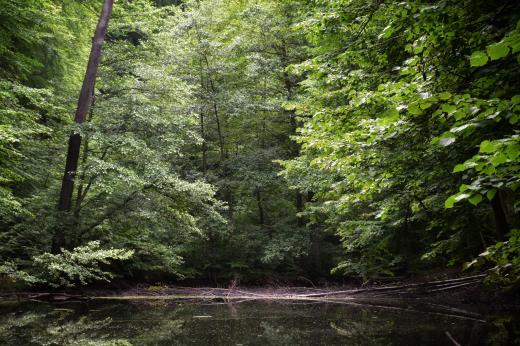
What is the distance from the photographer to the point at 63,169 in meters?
11.3

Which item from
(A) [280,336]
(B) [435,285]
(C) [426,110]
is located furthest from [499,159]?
(B) [435,285]

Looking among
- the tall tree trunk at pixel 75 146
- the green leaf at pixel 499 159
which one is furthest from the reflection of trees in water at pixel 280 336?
the tall tree trunk at pixel 75 146

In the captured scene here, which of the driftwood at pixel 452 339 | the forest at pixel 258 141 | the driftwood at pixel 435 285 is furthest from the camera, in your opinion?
the driftwood at pixel 435 285

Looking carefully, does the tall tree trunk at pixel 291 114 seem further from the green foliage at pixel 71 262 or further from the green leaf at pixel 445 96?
the green leaf at pixel 445 96

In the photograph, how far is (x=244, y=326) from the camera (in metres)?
6.48

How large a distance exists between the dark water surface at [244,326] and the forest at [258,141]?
4.14ft

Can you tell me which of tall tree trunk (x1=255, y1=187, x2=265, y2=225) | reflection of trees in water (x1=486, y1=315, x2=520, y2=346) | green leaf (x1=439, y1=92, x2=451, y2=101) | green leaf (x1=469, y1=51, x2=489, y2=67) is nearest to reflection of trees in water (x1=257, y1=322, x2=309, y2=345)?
reflection of trees in water (x1=486, y1=315, x2=520, y2=346)

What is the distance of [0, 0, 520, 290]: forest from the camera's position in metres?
4.13

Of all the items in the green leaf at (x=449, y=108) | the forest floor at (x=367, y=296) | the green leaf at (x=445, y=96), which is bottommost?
the forest floor at (x=367, y=296)

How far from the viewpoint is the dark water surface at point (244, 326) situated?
5250mm

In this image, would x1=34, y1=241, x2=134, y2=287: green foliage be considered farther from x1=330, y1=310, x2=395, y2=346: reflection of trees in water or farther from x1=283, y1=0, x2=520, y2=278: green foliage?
x1=283, y1=0, x2=520, y2=278: green foliage

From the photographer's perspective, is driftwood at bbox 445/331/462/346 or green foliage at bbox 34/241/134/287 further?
green foliage at bbox 34/241/134/287

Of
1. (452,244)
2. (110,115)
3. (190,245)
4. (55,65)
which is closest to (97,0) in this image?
(55,65)

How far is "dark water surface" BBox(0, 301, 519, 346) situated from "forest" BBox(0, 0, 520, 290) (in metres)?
1.26
